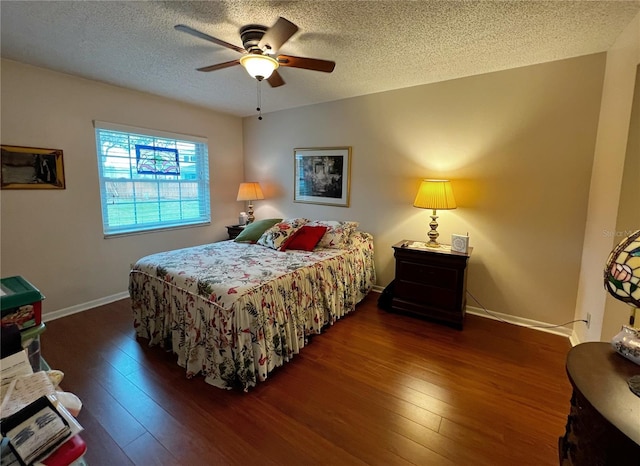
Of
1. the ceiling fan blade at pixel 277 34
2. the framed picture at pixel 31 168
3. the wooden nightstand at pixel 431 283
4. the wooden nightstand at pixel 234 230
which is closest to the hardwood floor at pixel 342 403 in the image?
the wooden nightstand at pixel 431 283

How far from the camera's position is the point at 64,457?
2.19ft

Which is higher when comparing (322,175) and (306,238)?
(322,175)

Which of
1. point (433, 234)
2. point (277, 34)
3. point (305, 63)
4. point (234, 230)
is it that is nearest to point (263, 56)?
point (277, 34)

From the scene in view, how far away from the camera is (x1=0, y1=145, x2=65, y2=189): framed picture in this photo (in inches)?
102

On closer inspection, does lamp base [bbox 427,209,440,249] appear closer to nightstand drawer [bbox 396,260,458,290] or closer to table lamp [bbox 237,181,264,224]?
nightstand drawer [bbox 396,260,458,290]

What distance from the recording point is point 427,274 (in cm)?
287

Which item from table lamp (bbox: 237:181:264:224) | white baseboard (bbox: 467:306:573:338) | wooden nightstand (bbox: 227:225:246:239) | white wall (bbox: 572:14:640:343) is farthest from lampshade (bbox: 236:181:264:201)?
white wall (bbox: 572:14:640:343)

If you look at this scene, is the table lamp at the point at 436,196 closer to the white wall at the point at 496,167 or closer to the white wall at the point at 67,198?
the white wall at the point at 496,167

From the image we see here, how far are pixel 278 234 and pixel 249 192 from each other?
139 centimetres

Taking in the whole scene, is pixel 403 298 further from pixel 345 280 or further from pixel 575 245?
pixel 575 245

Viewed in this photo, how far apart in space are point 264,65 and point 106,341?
8.54ft

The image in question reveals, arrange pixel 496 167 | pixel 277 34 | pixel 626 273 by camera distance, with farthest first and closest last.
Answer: pixel 496 167 < pixel 277 34 < pixel 626 273

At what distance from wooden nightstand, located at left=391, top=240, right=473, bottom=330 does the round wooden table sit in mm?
1582

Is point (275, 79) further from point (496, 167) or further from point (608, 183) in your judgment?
point (608, 183)
